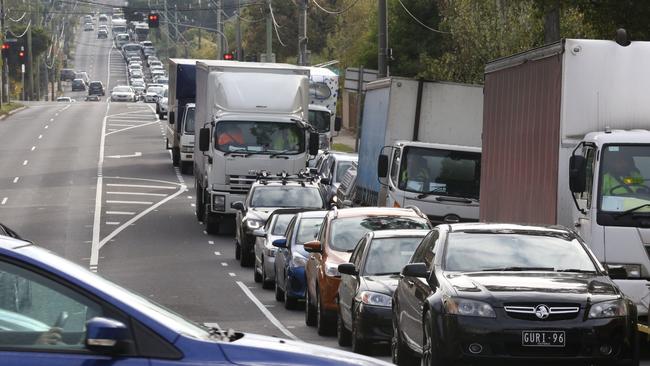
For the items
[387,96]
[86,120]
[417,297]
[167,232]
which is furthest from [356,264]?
[86,120]

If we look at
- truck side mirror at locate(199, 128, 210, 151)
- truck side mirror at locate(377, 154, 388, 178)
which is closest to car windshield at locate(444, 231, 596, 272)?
truck side mirror at locate(377, 154, 388, 178)

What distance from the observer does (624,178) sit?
15.5 m

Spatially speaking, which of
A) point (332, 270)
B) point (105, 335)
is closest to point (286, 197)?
point (332, 270)

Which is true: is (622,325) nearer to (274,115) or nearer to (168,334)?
(168,334)

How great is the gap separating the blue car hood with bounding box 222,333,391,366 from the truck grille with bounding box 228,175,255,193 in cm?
2771

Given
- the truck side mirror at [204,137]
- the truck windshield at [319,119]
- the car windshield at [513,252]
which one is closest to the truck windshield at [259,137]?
the truck side mirror at [204,137]

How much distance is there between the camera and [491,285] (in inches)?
490

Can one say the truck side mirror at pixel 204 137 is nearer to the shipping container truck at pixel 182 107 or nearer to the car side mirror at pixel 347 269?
the shipping container truck at pixel 182 107

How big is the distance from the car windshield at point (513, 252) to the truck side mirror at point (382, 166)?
11.9 metres

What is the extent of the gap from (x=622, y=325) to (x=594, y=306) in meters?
0.28

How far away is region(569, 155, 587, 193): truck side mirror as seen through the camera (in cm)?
1527

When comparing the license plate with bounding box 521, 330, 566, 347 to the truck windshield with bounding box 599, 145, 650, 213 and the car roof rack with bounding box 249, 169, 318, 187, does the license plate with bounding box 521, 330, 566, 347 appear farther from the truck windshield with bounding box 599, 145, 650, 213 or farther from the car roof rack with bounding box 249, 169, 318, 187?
the car roof rack with bounding box 249, 169, 318, 187

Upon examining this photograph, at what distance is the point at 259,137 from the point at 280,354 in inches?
1110

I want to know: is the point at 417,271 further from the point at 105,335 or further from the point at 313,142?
the point at 313,142
